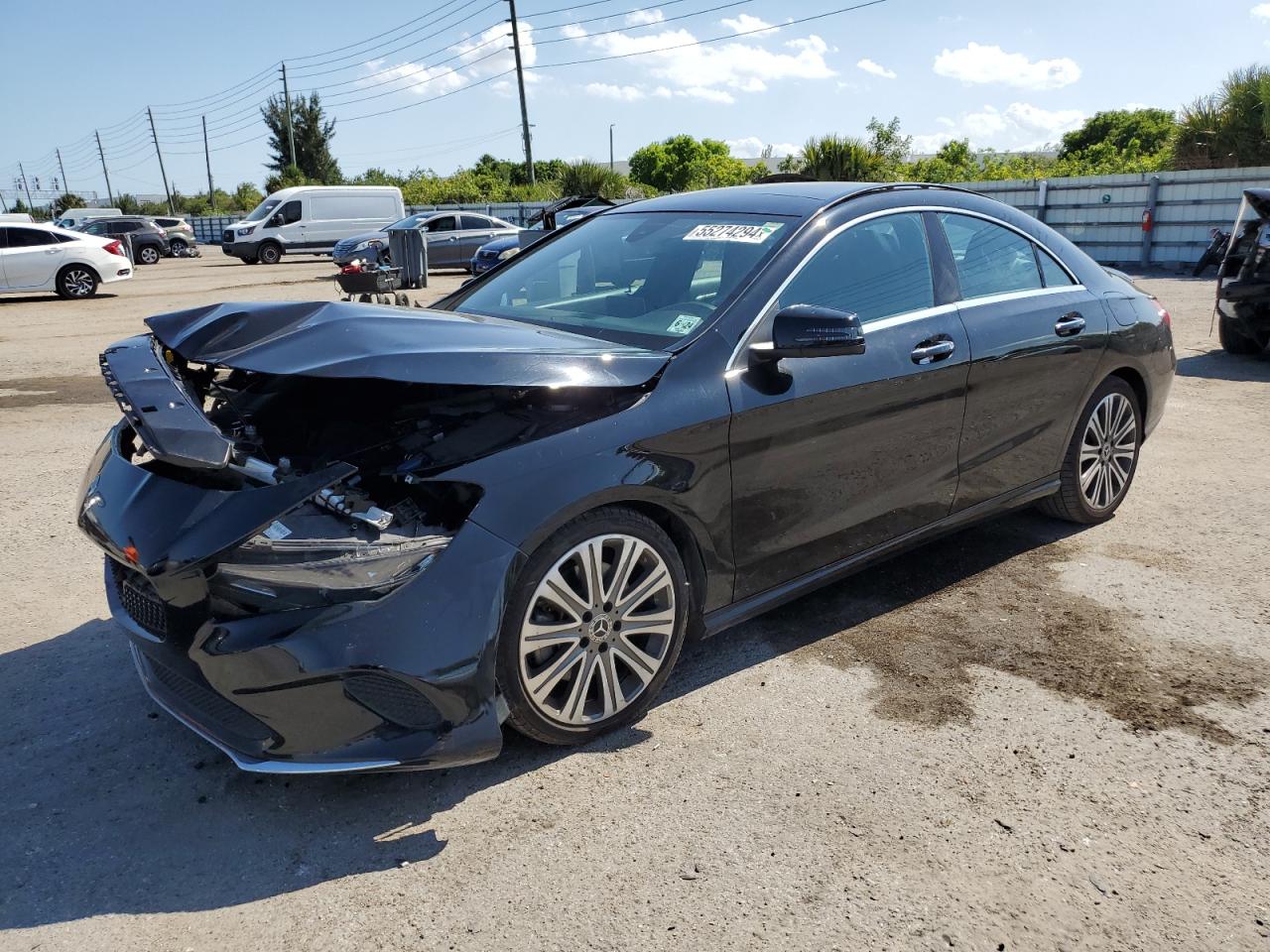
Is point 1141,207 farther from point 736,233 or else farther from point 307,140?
point 307,140

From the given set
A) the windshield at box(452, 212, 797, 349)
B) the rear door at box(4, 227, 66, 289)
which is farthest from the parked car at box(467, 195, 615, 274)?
the rear door at box(4, 227, 66, 289)

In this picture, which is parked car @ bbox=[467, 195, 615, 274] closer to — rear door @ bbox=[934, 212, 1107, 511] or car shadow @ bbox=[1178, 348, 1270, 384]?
rear door @ bbox=[934, 212, 1107, 511]

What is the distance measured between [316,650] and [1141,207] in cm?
2230

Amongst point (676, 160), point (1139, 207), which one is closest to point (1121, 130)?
point (676, 160)

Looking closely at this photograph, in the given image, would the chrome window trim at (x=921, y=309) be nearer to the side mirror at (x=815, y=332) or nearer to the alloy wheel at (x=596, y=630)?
the side mirror at (x=815, y=332)

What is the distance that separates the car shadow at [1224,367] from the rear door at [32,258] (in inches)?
752

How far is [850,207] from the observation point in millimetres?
3828

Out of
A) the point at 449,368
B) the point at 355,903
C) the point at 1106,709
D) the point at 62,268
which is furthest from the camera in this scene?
the point at 62,268

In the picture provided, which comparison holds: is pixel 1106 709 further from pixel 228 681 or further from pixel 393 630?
pixel 228 681

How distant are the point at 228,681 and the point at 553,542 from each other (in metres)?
0.92

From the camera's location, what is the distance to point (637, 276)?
3814 millimetres

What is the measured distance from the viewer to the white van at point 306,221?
31.2m

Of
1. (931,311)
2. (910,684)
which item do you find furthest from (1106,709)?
(931,311)

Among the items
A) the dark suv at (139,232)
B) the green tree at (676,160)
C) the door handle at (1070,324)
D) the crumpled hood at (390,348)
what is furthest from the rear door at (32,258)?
the green tree at (676,160)
